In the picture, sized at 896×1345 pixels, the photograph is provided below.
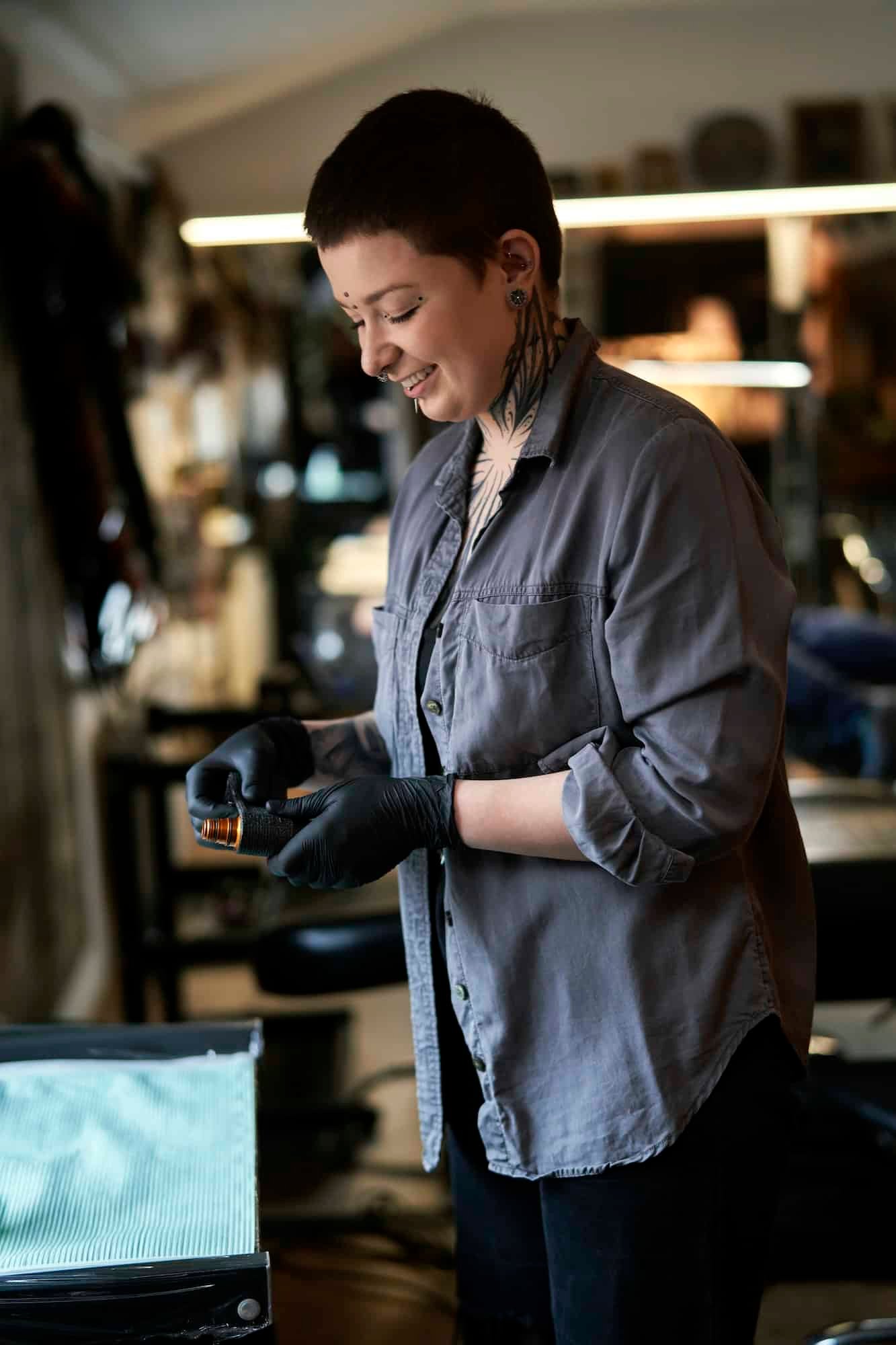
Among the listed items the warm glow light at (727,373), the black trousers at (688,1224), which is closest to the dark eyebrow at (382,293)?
the black trousers at (688,1224)

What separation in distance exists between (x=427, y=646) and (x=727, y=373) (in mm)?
3370

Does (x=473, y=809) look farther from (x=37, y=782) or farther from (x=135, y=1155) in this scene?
(x=37, y=782)

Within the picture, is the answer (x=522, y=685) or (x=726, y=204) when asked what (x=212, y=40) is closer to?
(x=726, y=204)

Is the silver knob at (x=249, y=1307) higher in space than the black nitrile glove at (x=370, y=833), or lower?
lower

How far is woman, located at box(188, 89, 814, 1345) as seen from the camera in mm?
1006

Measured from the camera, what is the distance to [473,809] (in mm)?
1071

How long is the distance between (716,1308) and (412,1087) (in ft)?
6.47

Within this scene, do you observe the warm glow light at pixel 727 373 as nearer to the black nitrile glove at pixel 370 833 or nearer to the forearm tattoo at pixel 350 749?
the forearm tattoo at pixel 350 749

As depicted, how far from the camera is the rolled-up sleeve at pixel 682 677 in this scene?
99cm

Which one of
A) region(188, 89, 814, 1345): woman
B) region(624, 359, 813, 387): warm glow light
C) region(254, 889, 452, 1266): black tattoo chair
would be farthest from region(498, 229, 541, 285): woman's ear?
region(624, 359, 813, 387): warm glow light

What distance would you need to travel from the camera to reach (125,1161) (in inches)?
42.4

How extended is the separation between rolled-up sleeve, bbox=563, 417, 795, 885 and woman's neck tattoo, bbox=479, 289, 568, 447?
0.15m

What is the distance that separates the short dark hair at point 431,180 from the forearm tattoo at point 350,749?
20.0 inches

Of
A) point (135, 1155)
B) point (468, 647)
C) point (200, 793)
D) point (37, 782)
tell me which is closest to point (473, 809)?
point (468, 647)
